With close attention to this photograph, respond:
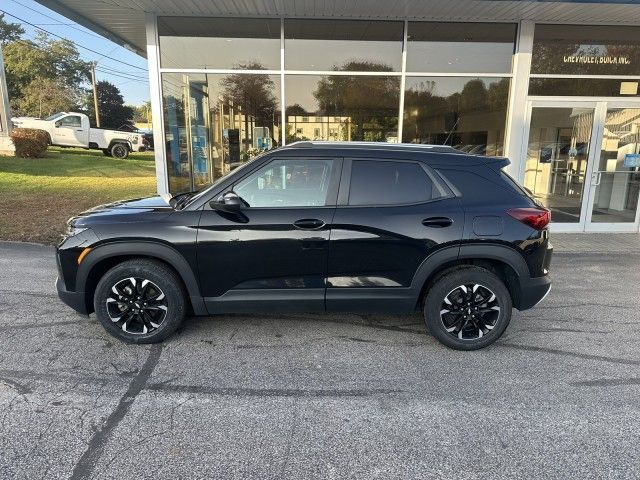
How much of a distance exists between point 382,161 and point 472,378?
6.34 feet

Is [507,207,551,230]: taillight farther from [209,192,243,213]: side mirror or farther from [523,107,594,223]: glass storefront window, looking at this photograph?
[523,107,594,223]: glass storefront window

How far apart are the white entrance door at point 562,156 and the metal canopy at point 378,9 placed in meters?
1.55

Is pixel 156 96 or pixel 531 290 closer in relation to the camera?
pixel 531 290

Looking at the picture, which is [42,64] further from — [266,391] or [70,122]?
[266,391]

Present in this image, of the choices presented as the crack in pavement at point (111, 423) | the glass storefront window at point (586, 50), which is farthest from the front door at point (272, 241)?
the glass storefront window at point (586, 50)

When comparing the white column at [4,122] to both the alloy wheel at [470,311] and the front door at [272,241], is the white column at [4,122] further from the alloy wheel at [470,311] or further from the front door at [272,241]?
the alloy wheel at [470,311]

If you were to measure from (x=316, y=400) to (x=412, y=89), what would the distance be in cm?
708

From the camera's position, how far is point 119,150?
2366 cm

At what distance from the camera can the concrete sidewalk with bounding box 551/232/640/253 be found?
7508mm

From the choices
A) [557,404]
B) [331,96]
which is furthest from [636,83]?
[557,404]

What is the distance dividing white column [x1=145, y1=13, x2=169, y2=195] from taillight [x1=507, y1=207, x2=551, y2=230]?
635cm

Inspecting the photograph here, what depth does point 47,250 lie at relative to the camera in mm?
6941

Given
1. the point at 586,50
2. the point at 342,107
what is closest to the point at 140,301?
the point at 342,107

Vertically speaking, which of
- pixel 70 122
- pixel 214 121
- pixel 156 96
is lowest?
pixel 214 121
